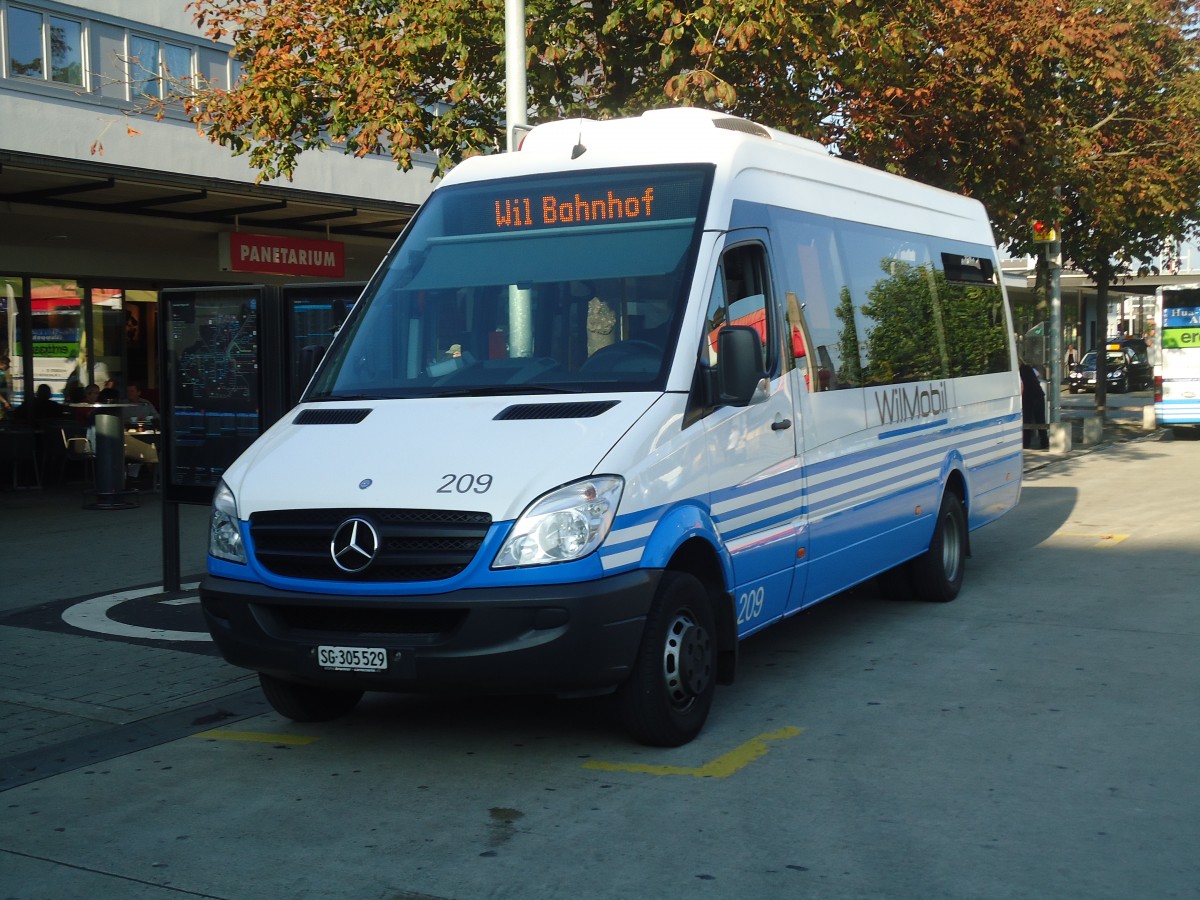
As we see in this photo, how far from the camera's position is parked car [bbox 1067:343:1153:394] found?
164ft

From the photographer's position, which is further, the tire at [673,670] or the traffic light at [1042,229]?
the traffic light at [1042,229]

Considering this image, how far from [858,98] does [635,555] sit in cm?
1083

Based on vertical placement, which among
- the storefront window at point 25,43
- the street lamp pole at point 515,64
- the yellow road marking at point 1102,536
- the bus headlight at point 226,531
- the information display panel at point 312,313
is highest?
the storefront window at point 25,43

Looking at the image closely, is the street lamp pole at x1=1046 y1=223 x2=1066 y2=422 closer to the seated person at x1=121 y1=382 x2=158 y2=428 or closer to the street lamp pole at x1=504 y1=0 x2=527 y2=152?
the seated person at x1=121 y1=382 x2=158 y2=428

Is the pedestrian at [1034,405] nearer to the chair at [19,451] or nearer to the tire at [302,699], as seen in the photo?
the chair at [19,451]

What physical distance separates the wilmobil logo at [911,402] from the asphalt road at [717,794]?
1343 millimetres

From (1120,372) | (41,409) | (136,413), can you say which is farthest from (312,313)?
(1120,372)


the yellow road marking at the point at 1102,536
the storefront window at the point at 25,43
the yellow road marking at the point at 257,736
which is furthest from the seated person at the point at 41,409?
A: the yellow road marking at the point at 257,736

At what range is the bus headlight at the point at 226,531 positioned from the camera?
5.98 metres

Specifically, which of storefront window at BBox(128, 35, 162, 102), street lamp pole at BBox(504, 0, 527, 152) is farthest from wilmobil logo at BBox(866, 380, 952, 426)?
storefront window at BBox(128, 35, 162, 102)

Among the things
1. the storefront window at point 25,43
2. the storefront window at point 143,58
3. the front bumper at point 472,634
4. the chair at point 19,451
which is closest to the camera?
the front bumper at point 472,634

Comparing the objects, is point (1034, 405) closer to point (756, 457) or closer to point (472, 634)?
point (756, 457)

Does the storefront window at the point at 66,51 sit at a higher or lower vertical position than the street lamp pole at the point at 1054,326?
higher

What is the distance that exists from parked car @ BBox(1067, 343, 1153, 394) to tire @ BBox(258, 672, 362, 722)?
154ft
